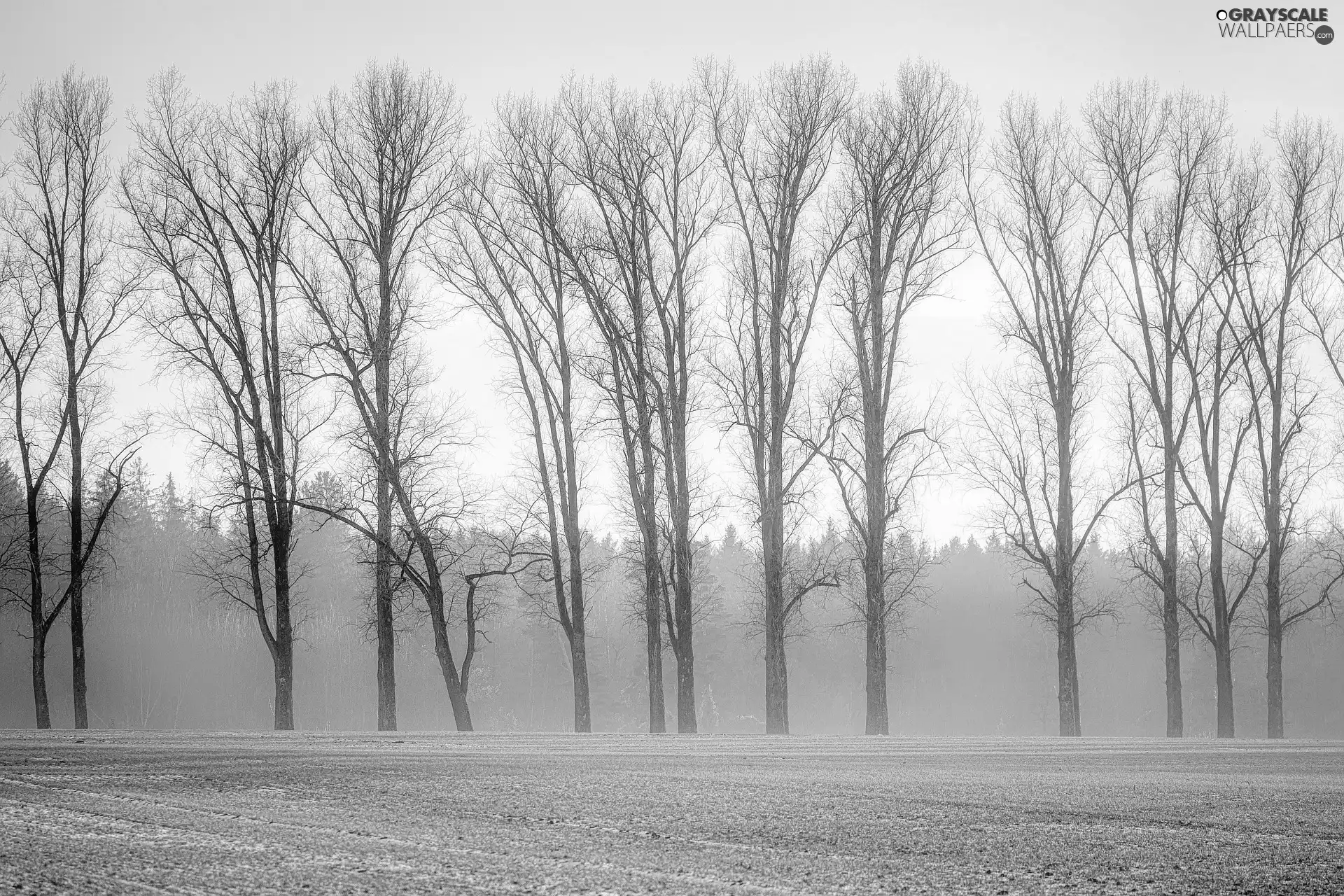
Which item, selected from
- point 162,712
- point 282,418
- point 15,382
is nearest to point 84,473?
point 15,382

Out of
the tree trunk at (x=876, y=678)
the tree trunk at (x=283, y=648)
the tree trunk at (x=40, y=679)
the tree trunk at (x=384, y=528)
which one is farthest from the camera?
the tree trunk at (x=40, y=679)

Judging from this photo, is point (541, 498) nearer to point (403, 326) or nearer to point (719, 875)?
point (403, 326)

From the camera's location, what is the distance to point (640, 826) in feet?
17.5

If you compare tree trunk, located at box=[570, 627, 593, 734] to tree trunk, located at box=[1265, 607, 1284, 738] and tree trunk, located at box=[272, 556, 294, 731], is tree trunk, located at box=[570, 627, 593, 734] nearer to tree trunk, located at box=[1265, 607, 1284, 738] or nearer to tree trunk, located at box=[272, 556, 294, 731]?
tree trunk, located at box=[272, 556, 294, 731]

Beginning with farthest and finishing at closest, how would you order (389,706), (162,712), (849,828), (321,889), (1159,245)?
(162,712), (1159,245), (389,706), (849,828), (321,889)

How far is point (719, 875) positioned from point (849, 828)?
1.47m

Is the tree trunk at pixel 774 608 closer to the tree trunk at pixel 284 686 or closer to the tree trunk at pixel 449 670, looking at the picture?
the tree trunk at pixel 449 670

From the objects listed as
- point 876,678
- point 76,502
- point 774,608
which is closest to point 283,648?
point 76,502

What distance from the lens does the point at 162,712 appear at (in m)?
63.3

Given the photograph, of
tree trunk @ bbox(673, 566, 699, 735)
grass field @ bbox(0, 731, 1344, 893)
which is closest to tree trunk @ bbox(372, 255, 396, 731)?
tree trunk @ bbox(673, 566, 699, 735)

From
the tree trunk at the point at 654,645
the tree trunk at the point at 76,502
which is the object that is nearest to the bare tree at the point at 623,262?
the tree trunk at the point at 654,645

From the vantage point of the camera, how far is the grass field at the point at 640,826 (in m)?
4.02

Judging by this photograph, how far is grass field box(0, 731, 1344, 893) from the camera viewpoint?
4023mm

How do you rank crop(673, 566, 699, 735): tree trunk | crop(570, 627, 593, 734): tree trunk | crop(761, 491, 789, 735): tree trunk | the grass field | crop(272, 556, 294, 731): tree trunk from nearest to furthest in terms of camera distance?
the grass field, crop(761, 491, 789, 735): tree trunk, crop(673, 566, 699, 735): tree trunk, crop(272, 556, 294, 731): tree trunk, crop(570, 627, 593, 734): tree trunk
